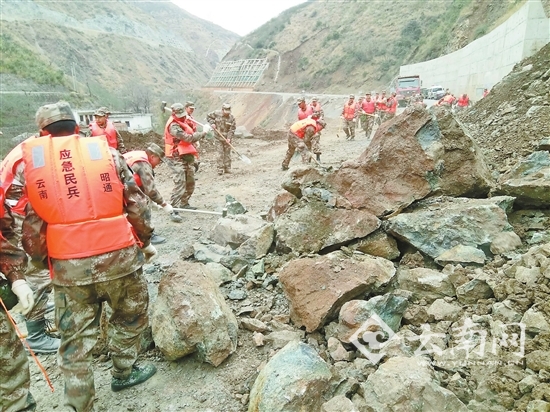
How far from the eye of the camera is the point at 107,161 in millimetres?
2230

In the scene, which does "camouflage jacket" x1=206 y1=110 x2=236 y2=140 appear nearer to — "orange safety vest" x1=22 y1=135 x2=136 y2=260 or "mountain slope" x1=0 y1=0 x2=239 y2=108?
"orange safety vest" x1=22 y1=135 x2=136 y2=260

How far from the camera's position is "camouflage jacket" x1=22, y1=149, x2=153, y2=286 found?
2180mm

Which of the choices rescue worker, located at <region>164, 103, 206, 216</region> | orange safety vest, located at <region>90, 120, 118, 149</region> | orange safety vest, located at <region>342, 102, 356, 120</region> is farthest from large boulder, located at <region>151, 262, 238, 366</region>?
orange safety vest, located at <region>342, 102, 356, 120</region>

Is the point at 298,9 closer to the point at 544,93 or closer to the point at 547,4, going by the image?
the point at 547,4

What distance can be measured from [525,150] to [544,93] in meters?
1.98

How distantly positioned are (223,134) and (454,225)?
7.48m

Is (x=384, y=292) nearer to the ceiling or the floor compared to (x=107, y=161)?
nearer to the floor

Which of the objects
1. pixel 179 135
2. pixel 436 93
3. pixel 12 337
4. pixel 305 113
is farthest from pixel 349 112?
pixel 12 337

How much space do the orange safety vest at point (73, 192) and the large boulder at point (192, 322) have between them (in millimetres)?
692

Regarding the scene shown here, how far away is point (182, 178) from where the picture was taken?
6.53 metres

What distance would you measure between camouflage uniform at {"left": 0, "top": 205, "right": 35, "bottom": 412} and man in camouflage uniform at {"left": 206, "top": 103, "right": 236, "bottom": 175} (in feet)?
24.2

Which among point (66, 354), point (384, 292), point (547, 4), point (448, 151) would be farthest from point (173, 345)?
point (547, 4)

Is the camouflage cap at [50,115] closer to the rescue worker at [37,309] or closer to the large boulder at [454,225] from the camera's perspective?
the rescue worker at [37,309]

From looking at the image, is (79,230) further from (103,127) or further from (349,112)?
(349,112)
